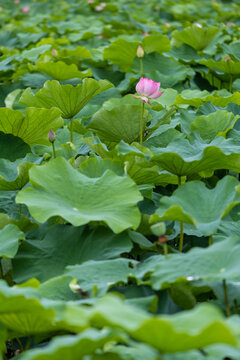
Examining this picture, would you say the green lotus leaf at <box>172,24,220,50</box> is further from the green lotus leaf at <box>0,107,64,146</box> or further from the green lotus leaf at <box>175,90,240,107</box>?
the green lotus leaf at <box>0,107,64,146</box>

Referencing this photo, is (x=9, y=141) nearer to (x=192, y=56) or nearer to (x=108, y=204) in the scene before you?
(x=108, y=204)

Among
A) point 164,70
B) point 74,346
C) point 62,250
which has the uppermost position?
point 74,346

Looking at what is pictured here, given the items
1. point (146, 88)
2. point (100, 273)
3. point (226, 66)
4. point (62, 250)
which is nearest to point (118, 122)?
point (146, 88)

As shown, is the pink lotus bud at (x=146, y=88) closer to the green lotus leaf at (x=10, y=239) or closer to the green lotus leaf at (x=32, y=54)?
the green lotus leaf at (x=10, y=239)

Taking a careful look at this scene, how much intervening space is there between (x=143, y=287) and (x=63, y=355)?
31cm

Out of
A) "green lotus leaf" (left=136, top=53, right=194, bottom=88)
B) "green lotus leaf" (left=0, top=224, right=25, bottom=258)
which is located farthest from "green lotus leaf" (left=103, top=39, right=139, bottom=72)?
"green lotus leaf" (left=0, top=224, right=25, bottom=258)

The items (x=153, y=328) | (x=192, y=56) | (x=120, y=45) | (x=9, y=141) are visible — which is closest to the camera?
(x=153, y=328)

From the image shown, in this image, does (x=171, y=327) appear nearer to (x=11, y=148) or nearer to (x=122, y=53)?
(x=11, y=148)

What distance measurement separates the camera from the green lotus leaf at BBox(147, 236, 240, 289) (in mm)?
889

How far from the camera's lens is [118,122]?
1463 mm

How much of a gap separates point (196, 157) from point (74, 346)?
637 mm

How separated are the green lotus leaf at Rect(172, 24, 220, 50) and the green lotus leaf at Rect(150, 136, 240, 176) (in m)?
1.46

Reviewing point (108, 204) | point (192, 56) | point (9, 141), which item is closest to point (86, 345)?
point (108, 204)

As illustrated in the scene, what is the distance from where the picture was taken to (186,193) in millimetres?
1134
